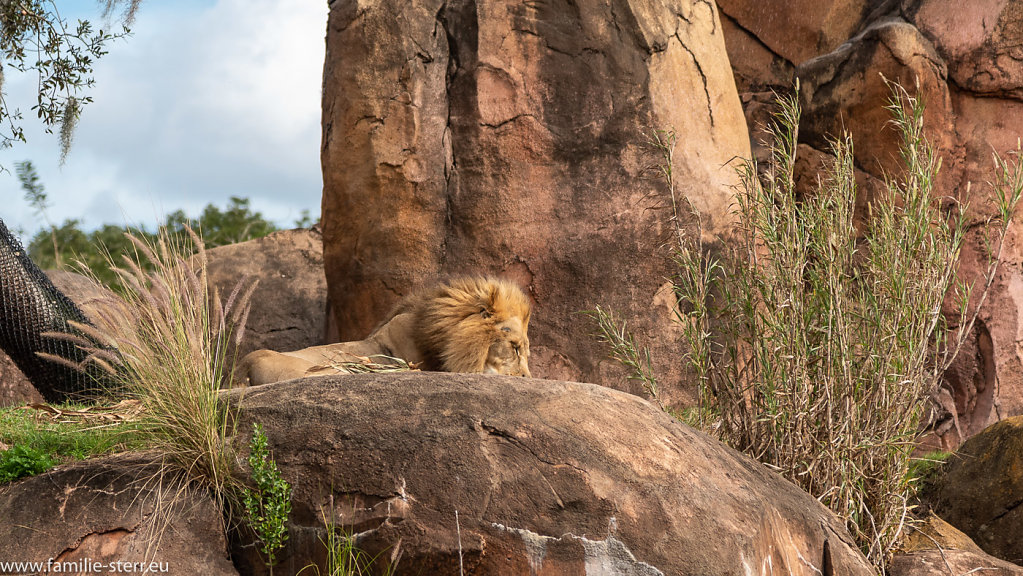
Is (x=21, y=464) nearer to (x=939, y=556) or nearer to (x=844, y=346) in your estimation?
(x=844, y=346)

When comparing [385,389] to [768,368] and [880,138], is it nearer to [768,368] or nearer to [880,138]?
[768,368]

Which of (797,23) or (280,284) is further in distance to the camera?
(797,23)

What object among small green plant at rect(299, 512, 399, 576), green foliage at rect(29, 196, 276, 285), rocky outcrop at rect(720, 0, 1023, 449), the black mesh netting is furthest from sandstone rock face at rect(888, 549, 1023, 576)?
green foliage at rect(29, 196, 276, 285)

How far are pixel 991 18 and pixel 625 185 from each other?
383cm

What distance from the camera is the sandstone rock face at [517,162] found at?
7.09m

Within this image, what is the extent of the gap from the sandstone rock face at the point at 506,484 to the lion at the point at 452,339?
4.87ft

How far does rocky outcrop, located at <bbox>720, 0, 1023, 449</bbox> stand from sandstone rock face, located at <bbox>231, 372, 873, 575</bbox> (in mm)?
5200

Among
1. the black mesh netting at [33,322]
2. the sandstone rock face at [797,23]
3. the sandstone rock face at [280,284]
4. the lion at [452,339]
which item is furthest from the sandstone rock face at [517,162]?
the sandstone rock face at [797,23]

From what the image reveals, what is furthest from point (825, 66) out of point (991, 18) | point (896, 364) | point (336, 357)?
point (336, 357)

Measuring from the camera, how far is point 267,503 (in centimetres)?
357

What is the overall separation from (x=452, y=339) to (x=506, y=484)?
2032mm

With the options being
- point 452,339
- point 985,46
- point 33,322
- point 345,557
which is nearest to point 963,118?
point 985,46

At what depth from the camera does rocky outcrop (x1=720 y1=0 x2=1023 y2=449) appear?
8.18 metres

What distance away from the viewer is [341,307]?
24.3 feet
